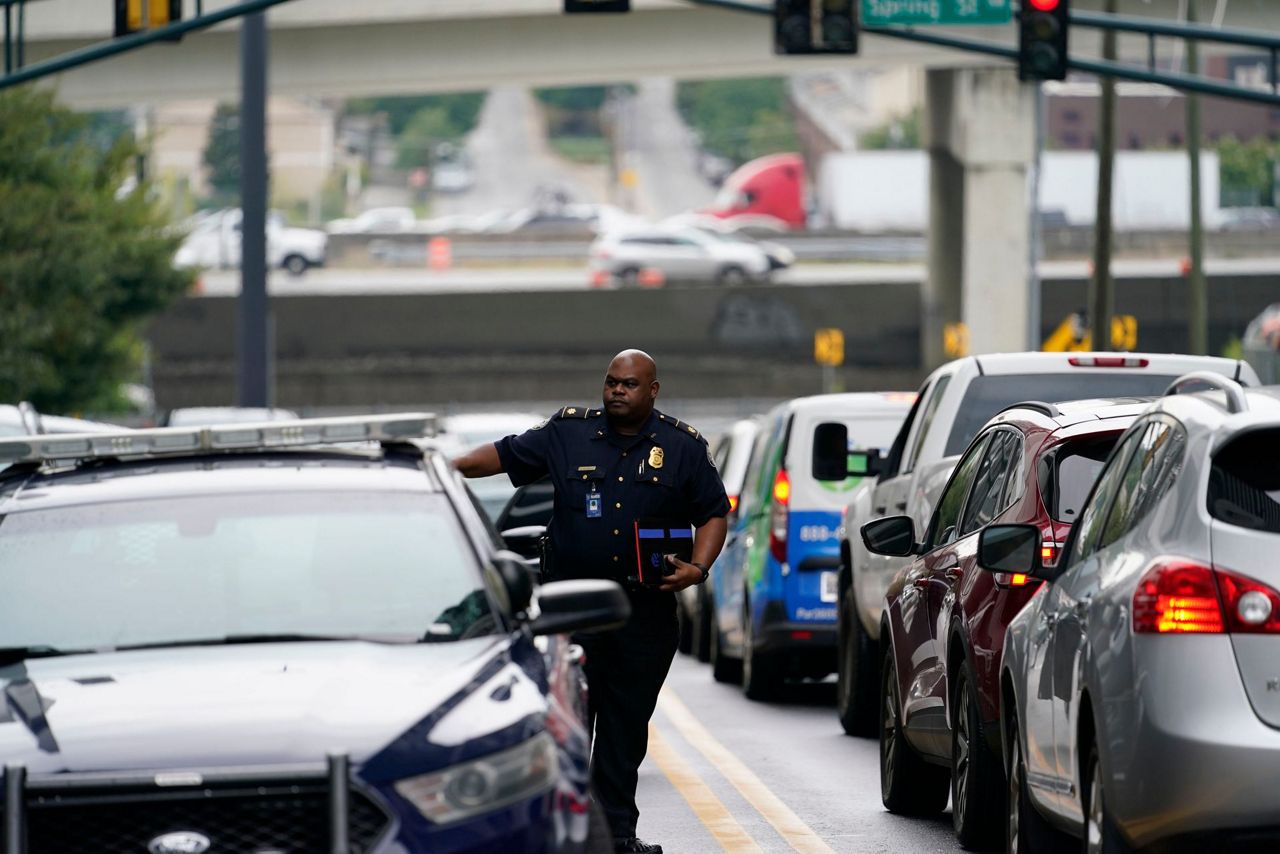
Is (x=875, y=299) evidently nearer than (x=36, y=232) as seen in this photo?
No

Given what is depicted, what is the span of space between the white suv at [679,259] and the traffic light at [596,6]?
46934mm

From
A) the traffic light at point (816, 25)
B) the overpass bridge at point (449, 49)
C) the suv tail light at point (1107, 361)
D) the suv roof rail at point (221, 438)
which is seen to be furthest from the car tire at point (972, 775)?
the overpass bridge at point (449, 49)

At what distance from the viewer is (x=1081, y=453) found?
9.93m

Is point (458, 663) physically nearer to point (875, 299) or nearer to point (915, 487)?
point (915, 487)

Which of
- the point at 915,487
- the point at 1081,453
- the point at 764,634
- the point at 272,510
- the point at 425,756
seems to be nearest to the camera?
the point at 425,756

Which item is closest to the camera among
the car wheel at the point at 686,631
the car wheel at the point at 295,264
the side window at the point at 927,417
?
the side window at the point at 927,417

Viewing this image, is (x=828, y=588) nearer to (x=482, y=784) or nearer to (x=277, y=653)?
(x=277, y=653)

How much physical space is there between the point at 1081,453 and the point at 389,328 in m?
57.3

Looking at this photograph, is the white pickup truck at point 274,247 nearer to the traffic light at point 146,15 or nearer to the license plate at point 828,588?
the traffic light at point 146,15

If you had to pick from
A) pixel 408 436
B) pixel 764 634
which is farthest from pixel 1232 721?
pixel 764 634

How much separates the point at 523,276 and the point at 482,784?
74.6 m

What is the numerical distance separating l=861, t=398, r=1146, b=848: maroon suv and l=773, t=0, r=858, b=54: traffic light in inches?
579

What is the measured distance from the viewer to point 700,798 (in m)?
12.1

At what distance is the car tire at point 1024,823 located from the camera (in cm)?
871
